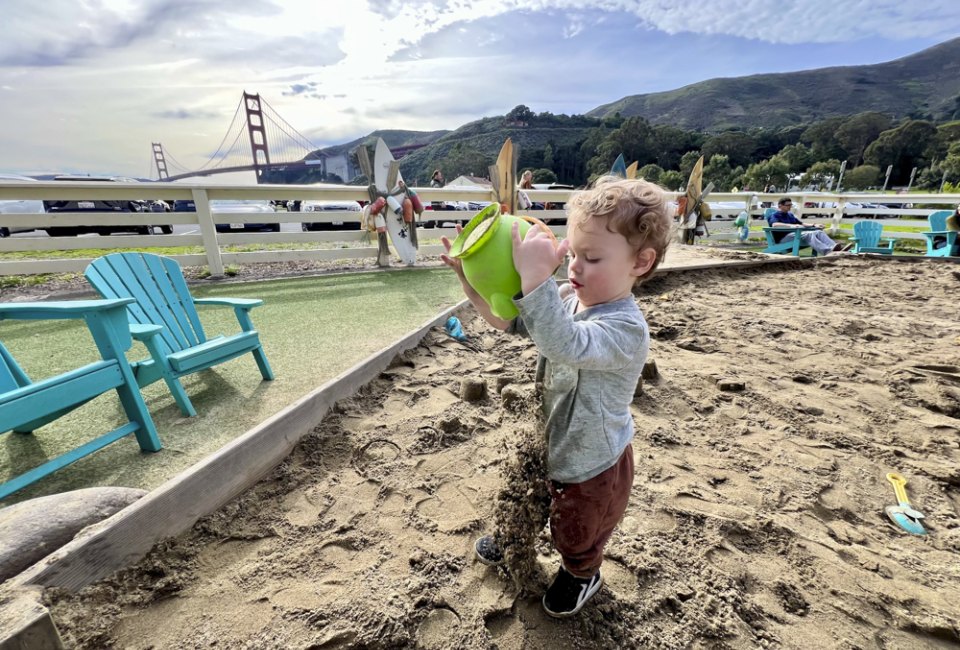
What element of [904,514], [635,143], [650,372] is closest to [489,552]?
[904,514]

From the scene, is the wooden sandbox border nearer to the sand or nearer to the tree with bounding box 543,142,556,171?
the sand

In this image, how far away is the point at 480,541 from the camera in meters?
1.54

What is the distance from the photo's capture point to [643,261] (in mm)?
1028

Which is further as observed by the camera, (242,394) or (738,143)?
(738,143)

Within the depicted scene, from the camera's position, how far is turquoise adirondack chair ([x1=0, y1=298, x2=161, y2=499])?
163 cm

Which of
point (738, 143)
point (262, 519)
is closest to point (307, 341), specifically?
point (262, 519)

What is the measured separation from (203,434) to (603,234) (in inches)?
86.2

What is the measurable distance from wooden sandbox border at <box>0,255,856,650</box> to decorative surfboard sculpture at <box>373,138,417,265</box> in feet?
15.5

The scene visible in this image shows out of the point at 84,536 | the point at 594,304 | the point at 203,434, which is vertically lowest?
the point at 203,434

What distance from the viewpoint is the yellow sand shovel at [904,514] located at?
169 centimetres

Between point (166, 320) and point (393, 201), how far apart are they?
169 inches

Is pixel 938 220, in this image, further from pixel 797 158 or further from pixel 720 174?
pixel 797 158

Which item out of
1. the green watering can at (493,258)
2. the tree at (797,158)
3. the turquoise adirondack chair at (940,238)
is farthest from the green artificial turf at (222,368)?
the tree at (797,158)

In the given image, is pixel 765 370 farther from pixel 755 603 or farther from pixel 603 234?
pixel 603 234
